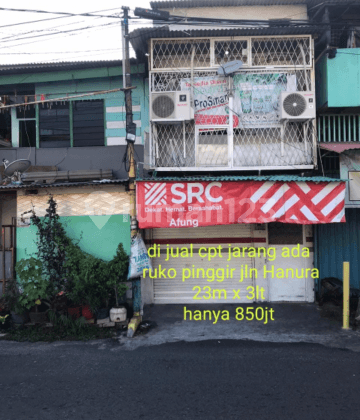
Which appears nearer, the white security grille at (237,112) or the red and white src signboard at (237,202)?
the red and white src signboard at (237,202)

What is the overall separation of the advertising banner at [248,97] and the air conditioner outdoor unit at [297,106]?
497 mm

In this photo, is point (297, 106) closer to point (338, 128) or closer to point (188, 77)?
point (338, 128)

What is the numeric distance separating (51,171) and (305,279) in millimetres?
8479

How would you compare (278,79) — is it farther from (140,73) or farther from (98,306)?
(98,306)

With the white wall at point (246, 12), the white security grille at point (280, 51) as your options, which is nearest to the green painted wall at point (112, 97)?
the white wall at point (246, 12)

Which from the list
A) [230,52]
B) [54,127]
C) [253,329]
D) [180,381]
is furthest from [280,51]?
[180,381]

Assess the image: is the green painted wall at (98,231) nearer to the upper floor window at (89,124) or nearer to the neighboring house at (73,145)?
the neighboring house at (73,145)

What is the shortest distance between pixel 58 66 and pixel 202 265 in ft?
24.4

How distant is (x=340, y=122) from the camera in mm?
9859

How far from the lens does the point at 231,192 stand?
334 inches

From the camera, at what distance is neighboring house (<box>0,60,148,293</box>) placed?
920 cm

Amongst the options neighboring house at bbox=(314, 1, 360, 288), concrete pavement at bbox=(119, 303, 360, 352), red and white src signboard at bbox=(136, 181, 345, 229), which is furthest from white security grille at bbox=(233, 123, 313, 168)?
concrete pavement at bbox=(119, 303, 360, 352)

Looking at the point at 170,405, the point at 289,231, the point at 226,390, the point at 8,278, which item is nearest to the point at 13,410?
the point at 170,405

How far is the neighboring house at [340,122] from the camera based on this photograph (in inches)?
351
